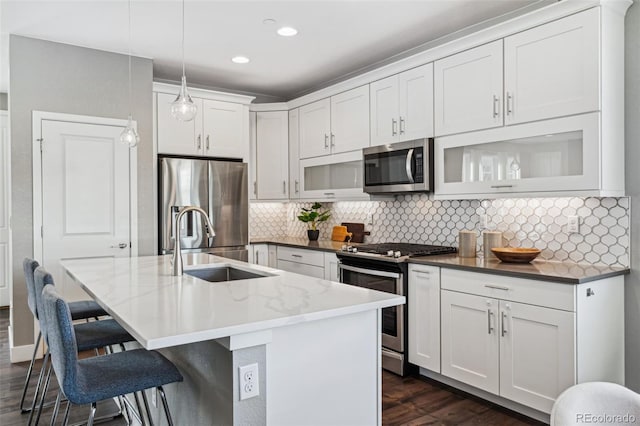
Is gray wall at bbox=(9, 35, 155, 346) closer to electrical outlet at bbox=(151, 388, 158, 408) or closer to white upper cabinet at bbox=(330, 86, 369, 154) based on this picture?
white upper cabinet at bbox=(330, 86, 369, 154)

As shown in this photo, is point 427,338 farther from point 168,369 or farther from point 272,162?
point 272,162

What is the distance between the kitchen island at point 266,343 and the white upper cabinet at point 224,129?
284cm

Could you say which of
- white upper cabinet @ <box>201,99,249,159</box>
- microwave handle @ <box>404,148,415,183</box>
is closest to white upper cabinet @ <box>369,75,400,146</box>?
microwave handle @ <box>404,148,415,183</box>

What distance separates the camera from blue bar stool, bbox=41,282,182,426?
5.11ft

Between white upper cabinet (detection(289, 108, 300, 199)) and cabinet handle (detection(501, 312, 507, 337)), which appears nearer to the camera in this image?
cabinet handle (detection(501, 312, 507, 337))

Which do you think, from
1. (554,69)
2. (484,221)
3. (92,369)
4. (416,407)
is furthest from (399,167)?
(92,369)

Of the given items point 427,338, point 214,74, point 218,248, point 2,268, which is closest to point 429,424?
point 427,338

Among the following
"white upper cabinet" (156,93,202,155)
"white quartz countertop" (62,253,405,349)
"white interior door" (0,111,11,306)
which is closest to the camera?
"white quartz countertop" (62,253,405,349)

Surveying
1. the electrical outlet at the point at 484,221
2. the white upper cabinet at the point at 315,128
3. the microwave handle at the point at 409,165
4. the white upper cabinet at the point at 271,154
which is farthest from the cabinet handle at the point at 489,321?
the white upper cabinet at the point at 271,154

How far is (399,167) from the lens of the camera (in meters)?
3.77

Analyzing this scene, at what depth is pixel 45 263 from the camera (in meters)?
3.88

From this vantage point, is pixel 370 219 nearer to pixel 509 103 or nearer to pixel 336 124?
pixel 336 124

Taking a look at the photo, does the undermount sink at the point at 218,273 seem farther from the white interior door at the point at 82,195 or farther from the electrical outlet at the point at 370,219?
the electrical outlet at the point at 370,219

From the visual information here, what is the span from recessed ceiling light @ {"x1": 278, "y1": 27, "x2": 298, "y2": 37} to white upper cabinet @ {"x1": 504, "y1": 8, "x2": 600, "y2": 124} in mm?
1639
